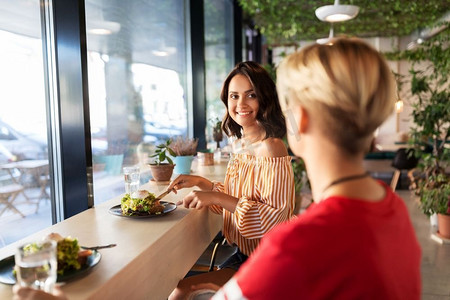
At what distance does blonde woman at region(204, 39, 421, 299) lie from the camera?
2.37 feet

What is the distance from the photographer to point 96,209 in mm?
1993

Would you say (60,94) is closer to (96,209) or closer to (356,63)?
(96,209)

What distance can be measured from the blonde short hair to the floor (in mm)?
1564

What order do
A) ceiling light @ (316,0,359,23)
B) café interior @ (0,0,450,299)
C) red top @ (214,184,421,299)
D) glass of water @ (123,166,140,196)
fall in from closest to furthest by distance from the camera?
red top @ (214,184,421,299), café interior @ (0,0,450,299), glass of water @ (123,166,140,196), ceiling light @ (316,0,359,23)

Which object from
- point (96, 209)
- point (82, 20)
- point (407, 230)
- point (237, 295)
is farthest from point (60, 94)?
point (407, 230)

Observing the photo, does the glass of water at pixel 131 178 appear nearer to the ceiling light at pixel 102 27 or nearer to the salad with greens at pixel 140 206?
the salad with greens at pixel 140 206

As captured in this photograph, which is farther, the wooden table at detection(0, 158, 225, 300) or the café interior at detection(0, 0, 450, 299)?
the café interior at detection(0, 0, 450, 299)

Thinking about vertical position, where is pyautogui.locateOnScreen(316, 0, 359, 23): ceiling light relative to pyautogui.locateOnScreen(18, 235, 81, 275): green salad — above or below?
above

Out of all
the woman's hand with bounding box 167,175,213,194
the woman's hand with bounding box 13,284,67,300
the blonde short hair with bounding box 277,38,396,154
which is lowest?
the woman's hand with bounding box 13,284,67,300

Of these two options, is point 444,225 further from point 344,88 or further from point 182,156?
point 344,88

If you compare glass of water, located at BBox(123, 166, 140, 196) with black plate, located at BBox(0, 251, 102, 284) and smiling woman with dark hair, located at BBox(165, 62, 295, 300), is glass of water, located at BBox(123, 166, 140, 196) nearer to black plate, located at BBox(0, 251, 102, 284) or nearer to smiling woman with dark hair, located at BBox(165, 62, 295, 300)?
smiling woman with dark hair, located at BBox(165, 62, 295, 300)

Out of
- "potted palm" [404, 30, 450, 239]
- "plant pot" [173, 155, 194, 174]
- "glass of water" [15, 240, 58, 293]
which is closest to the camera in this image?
"glass of water" [15, 240, 58, 293]

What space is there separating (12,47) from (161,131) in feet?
6.14

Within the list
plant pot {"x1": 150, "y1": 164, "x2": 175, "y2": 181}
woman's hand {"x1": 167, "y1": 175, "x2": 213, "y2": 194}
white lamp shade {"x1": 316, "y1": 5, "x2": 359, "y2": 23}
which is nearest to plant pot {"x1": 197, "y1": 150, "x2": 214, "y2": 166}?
plant pot {"x1": 150, "y1": 164, "x2": 175, "y2": 181}
